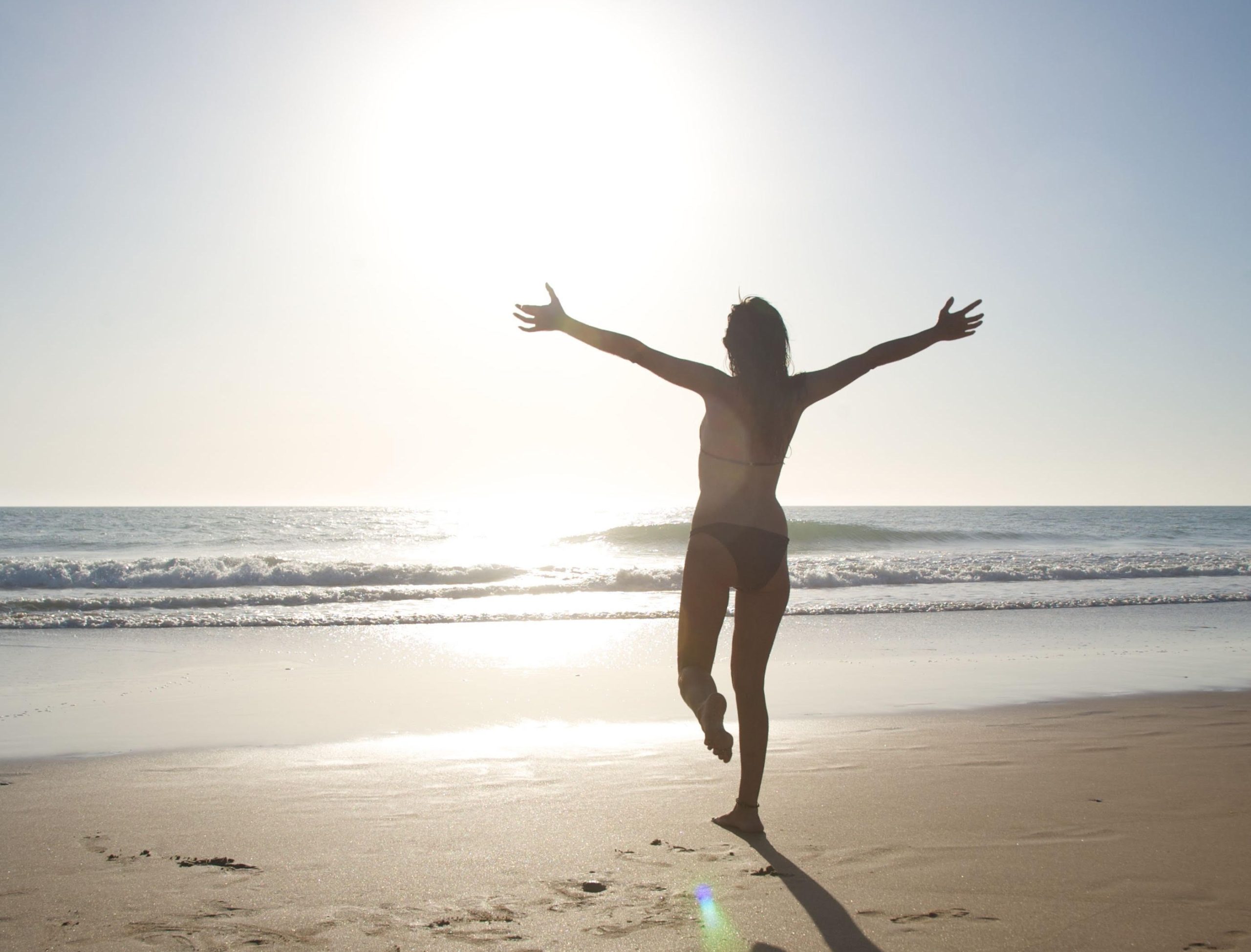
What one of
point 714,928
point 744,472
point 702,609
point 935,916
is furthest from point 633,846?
point 744,472

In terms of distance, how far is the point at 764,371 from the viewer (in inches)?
136

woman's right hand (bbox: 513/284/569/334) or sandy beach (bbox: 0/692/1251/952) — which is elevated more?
woman's right hand (bbox: 513/284/569/334)

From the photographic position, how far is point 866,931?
2605 millimetres

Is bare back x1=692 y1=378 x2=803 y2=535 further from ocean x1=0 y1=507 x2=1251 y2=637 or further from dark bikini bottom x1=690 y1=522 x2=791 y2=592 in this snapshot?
ocean x1=0 y1=507 x2=1251 y2=637

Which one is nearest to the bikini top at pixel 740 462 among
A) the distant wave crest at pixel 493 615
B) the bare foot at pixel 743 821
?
the bare foot at pixel 743 821

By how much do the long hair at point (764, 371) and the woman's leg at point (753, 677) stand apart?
1.66ft

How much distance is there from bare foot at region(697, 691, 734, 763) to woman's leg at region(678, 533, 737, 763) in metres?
0.15

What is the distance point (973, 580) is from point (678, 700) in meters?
14.0

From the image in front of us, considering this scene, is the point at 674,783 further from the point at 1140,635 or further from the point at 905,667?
the point at 1140,635

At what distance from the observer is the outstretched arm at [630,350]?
133 inches

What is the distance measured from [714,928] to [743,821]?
104cm

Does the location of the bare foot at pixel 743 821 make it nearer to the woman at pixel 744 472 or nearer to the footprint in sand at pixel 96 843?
the woman at pixel 744 472

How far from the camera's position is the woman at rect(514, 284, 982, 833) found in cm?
333

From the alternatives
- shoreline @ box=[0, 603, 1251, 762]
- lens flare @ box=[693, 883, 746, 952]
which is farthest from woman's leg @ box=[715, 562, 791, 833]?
shoreline @ box=[0, 603, 1251, 762]
